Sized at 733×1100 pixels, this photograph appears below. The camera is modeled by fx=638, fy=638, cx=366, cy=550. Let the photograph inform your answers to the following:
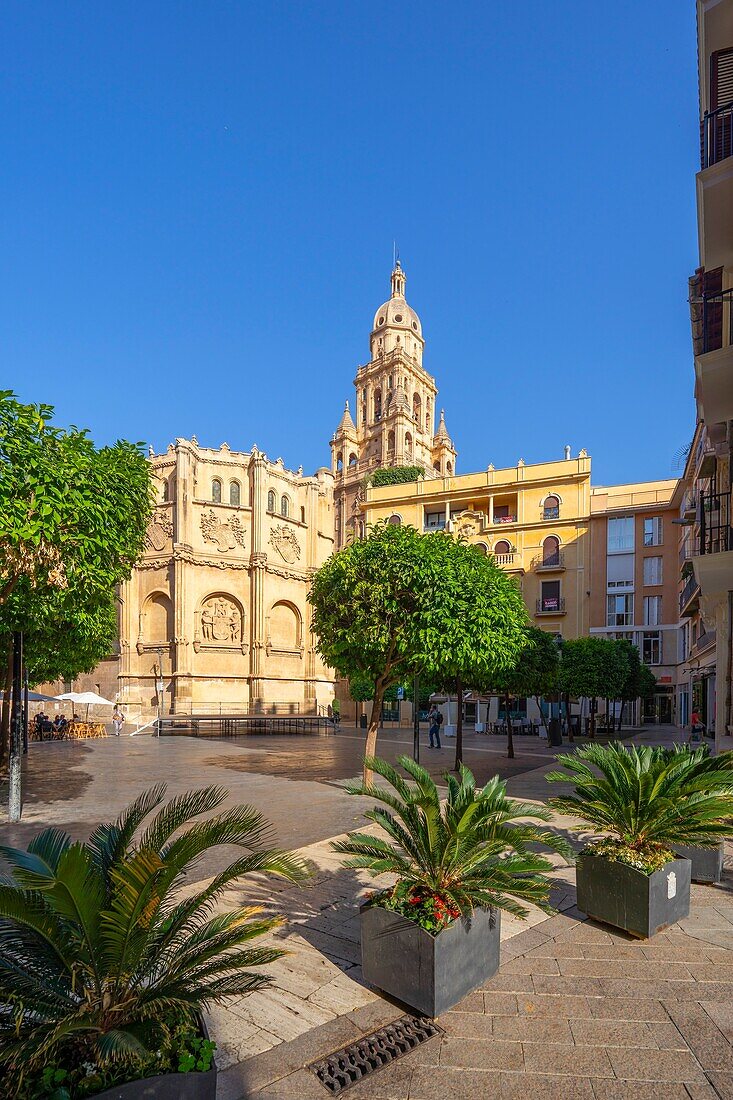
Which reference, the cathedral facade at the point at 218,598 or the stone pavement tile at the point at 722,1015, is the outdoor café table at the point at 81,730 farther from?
the stone pavement tile at the point at 722,1015

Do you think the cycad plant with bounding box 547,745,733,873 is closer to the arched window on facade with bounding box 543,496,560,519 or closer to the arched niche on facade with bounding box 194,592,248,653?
the arched window on facade with bounding box 543,496,560,519

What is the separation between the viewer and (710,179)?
9992mm

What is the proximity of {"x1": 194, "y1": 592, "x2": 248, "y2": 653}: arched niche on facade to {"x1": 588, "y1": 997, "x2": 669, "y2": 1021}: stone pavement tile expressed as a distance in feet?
132

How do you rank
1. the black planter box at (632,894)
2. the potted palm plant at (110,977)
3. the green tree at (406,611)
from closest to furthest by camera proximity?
1. the potted palm plant at (110,977)
2. the black planter box at (632,894)
3. the green tree at (406,611)

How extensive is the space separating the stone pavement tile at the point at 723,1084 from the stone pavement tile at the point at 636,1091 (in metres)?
0.18

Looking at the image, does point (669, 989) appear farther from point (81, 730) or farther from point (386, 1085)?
point (81, 730)

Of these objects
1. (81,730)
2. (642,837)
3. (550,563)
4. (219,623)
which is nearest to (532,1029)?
(642,837)

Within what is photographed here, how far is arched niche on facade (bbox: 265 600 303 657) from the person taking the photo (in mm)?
46281

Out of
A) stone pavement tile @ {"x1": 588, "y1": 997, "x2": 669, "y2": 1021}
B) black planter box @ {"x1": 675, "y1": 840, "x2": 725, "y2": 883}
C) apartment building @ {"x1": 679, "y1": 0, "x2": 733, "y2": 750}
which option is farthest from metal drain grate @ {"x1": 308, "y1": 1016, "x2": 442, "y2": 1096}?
apartment building @ {"x1": 679, "y1": 0, "x2": 733, "y2": 750}

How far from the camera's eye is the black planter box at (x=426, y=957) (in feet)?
14.1

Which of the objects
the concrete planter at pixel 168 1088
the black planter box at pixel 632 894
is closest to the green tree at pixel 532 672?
the black planter box at pixel 632 894

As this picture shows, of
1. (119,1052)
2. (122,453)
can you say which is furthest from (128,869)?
(122,453)

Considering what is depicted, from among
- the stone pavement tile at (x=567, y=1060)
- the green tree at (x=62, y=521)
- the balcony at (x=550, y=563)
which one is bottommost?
the stone pavement tile at (x=567, y=1060)

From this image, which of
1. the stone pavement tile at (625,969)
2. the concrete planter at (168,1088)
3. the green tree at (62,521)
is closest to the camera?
the concrete planter at (168,1088)
